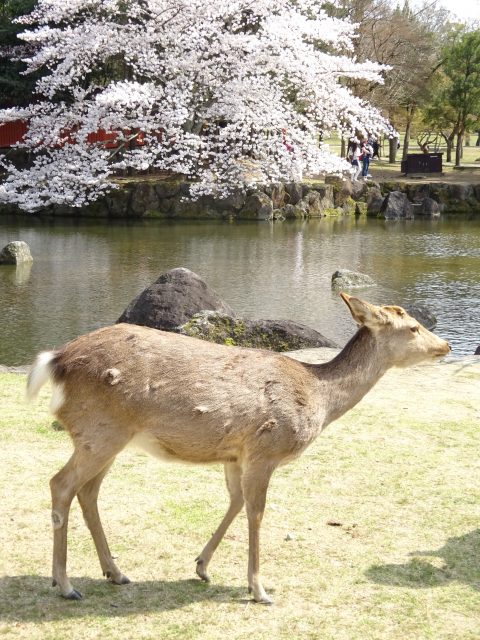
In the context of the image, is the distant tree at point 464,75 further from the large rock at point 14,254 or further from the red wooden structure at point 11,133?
the large rock at point 14,254

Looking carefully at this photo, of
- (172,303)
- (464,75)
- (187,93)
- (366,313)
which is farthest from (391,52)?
(366,313)

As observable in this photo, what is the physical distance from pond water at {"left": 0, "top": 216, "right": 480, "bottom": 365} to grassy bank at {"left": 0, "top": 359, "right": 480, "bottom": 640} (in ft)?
22.2

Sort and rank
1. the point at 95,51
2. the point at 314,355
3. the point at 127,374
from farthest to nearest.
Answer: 1. the point at 95,51
2. the point at 314,355
3. the point at 127,374

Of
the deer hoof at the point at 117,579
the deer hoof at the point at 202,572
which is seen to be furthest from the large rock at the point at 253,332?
the deer hoof at the point at 117,579

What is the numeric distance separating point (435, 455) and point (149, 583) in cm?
330

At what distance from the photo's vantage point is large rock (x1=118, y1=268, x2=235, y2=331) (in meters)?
12.5

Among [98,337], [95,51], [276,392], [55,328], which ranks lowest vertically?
[55,328]

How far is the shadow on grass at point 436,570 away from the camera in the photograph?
4973 millimetres

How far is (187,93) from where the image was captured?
2822cm

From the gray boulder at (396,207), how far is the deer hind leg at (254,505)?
2941cm

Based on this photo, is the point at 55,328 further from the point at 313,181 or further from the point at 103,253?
the point at 313,181

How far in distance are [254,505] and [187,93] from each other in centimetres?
2511

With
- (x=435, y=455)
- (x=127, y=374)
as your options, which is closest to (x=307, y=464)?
(x=435, y=455)

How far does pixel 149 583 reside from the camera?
4.84m
